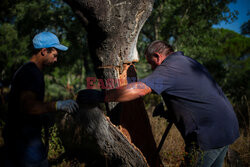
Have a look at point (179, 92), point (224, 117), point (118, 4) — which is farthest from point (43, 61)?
point (224, 117)

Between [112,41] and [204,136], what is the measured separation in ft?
5.06

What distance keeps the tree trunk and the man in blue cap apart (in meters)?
0.89

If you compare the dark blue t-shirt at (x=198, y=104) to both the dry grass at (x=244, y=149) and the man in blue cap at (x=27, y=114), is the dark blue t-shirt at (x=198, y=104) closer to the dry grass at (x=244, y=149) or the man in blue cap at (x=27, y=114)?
the man in blue cap at (x=27, y=114)

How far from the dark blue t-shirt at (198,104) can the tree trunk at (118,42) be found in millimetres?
733

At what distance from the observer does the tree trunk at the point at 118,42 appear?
84.2 inches

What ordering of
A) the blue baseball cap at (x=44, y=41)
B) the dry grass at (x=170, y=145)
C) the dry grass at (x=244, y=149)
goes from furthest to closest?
the dry grass at (x=244, y=149) < the dry grass at (x=170, y=145) < the blue baseball cap at (x=44, y=41)

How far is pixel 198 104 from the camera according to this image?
1.75 meters

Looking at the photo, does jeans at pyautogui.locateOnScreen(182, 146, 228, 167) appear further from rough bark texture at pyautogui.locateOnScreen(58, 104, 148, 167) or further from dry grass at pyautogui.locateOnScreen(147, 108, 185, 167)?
dry grass at pyautogui.locateOnScreen(147, 108, 185, 167)

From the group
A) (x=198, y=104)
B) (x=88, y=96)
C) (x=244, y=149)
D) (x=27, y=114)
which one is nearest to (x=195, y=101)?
(x=198, y=104)

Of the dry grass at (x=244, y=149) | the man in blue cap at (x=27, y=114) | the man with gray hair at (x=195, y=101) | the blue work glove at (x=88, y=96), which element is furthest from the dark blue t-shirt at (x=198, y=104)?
the dry grass at (x=244, y=149)

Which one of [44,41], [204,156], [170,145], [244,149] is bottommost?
[244,149]

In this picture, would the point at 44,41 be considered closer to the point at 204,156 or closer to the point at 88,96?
the point at 88,96

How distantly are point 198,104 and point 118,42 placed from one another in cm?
124

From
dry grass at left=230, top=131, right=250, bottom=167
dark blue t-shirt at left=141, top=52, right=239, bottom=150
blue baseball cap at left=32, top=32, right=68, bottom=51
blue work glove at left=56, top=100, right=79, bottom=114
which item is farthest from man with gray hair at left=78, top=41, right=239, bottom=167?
dry grass at left=230, top=131, right=250, bottom=167
